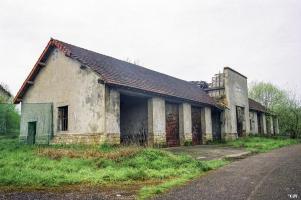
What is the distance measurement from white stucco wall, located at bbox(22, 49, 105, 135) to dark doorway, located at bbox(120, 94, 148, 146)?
3011 mm

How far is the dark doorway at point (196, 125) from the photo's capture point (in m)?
20.4

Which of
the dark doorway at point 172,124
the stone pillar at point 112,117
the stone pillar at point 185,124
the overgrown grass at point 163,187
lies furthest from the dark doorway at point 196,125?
the overgrown grass at point 163,187

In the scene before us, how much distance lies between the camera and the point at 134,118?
58.1 ft

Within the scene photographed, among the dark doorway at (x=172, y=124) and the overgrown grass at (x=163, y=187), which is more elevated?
the dark doorway at (x=172, y=124)

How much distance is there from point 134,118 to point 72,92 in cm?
444

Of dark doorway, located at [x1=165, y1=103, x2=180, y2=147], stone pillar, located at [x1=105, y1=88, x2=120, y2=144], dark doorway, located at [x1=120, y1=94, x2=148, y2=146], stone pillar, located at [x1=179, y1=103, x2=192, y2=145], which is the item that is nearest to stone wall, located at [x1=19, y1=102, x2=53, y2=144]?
dark doorway, located at [x1=120, y1=94, x2=148, y2=146]

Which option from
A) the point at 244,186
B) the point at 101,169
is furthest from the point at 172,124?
the point at 244,186

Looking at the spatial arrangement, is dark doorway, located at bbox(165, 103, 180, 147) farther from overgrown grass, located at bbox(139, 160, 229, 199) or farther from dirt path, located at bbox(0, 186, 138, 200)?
dirt path, located at bbox(0, 186, 138, 200)

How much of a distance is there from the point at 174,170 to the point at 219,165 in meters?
2.08

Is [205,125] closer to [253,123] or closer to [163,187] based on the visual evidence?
[253,123]

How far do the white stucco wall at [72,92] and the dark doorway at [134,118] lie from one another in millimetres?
3011

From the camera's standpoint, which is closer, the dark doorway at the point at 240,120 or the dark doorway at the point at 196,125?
the dark doorway at the point at 196,125

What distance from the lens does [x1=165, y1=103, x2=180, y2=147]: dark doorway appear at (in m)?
17.7

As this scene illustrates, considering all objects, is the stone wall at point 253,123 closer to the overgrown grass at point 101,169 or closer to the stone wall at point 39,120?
the stone wall at point 39,120
